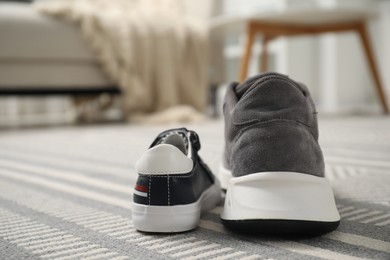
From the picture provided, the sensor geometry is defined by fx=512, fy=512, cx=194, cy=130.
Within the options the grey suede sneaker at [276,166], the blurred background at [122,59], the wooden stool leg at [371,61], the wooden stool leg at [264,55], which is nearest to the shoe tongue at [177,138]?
the grey suede sneaker at [276,166]

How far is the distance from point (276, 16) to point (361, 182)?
124 cm

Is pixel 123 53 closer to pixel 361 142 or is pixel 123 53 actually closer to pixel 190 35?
pixel 190 35

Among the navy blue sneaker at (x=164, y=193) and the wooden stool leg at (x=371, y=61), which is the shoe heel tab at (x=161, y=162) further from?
the wooden stool leg at (x=371, y=61)

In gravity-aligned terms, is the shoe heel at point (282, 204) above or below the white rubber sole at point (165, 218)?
above

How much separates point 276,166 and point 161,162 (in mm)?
99

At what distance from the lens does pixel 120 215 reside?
1.71 ft

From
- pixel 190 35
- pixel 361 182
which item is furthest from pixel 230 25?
pixel 361 182

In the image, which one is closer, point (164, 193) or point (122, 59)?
point (164, 193)

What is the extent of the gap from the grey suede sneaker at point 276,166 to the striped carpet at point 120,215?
0.02 m

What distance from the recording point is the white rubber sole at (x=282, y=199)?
417mm

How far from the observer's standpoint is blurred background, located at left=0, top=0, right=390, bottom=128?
175cm

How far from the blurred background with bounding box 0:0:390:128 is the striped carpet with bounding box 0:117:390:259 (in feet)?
2.53

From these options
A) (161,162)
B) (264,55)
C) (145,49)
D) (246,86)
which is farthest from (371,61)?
(161,162)

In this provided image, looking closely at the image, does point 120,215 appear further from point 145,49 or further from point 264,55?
point 264,55
